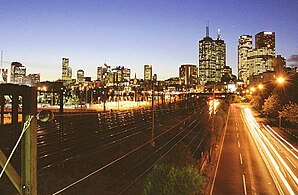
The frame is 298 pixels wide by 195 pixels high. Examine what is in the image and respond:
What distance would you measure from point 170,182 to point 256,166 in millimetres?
17281

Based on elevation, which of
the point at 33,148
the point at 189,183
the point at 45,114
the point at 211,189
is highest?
the point at 45,114

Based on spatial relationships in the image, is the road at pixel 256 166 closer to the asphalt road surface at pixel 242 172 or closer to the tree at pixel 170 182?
the asphalt road surface at pixel 242 172

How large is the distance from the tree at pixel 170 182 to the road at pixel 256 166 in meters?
8.12

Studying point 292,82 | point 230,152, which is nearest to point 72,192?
point 230,152

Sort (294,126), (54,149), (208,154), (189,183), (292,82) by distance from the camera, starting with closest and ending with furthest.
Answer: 1. (189,183)
2. (54,149)
3. (208,154)
4. (292,82)
5. (294,126)

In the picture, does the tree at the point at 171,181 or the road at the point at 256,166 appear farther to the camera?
the road at the point at 256,166

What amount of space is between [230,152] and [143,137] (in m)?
10.0

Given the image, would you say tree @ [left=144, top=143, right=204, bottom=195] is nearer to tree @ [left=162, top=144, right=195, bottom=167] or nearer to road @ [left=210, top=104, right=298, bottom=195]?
tree @ [left=162, top=144, right=195, bottom=167]

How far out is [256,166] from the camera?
26.6 meters

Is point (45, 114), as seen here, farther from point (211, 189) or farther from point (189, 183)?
point (211, 189)

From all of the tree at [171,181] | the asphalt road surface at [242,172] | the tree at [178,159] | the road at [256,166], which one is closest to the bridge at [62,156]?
the tree at [171,181]

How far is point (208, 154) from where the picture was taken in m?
27.7

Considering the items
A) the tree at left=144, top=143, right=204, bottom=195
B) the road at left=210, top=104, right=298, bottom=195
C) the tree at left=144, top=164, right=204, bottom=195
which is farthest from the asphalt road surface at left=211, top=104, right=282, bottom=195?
the tree at left=144, top=164, right=204, bottom=195

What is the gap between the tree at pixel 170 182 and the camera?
11836mm
